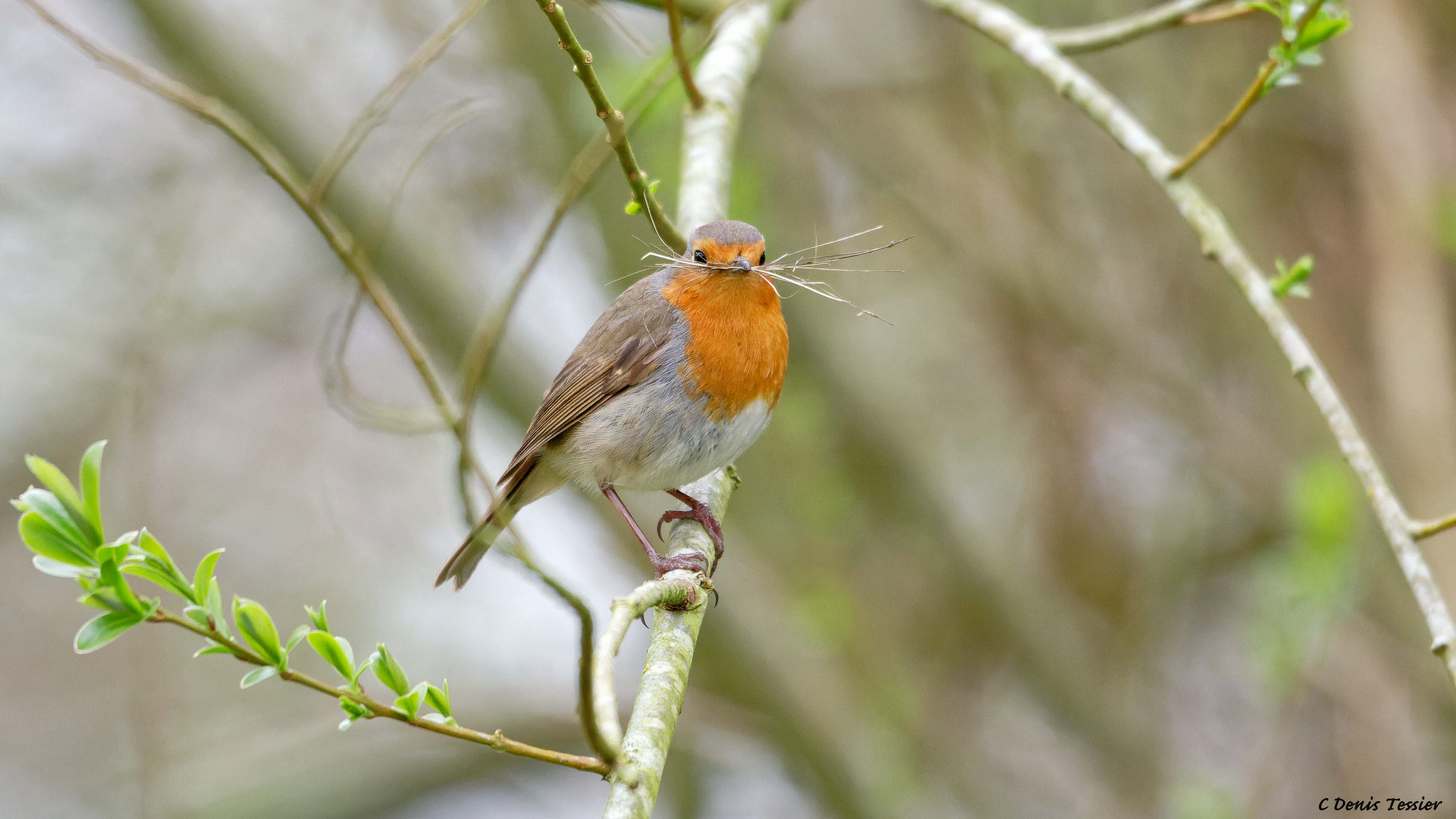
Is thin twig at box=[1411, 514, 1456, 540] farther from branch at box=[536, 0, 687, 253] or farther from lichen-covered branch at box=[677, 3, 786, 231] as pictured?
lichen-covered branch at box=[677, 3, 786, 231]

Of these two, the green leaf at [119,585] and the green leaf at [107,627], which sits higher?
the green leaf at [119,585]

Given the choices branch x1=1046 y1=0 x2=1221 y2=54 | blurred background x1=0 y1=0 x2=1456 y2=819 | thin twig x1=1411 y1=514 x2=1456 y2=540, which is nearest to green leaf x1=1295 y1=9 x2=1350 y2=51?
branch x1=1046 y1=0 x2=1221 y2=54

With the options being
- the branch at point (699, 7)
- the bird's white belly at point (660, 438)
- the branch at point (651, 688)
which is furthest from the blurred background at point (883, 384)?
the branch at point (651, 688)

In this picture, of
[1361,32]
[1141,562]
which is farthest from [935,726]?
[1361,32]

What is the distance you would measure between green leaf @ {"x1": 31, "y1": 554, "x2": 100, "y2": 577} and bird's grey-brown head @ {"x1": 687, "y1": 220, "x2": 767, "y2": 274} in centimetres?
184

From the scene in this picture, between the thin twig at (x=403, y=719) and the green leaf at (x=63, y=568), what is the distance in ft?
0.35

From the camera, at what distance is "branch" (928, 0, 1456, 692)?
2152mm

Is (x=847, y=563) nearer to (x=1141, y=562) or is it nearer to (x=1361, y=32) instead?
(x=1141, y=562)

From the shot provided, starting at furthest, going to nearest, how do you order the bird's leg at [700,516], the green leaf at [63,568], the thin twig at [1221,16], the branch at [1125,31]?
1. the branch at [1125,31]
2. the bird's leg at [700,516]
3. the thin twig at [1221,16]
4. the green leaf at [63,568]

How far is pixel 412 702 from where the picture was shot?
5.65 feet

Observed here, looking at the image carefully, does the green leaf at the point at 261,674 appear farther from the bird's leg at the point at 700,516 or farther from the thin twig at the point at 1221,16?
the thin twig at the point at 1221,16

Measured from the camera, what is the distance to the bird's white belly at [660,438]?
330 cm

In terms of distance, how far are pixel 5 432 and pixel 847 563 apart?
4.73m

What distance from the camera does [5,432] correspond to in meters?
6.31
